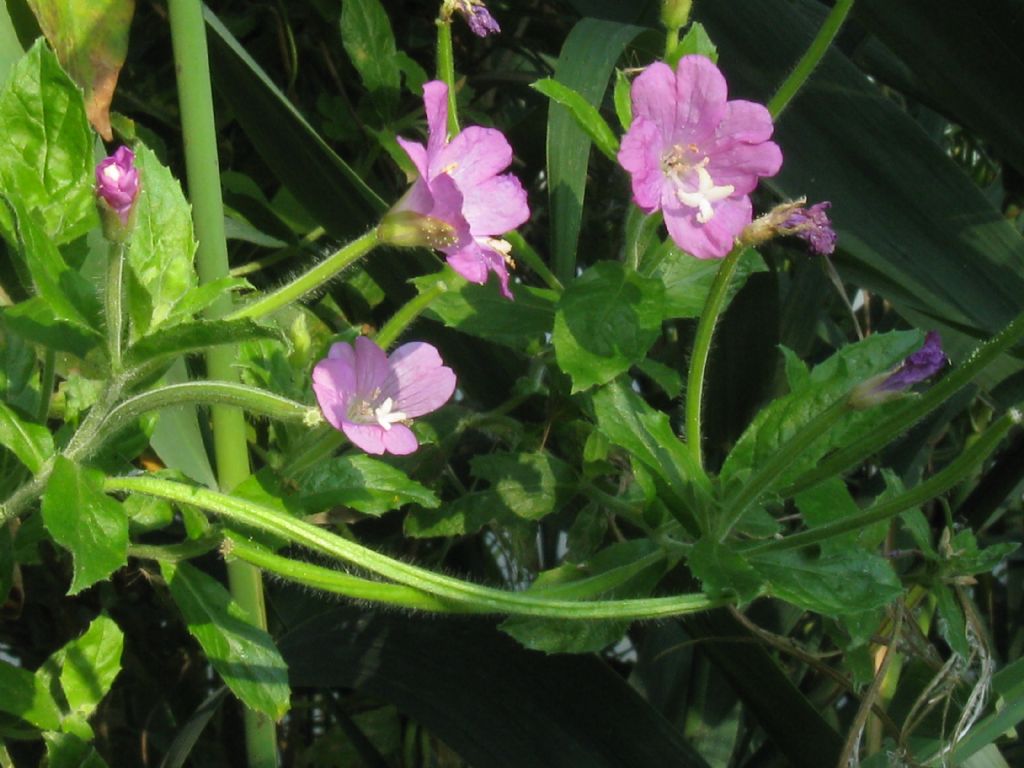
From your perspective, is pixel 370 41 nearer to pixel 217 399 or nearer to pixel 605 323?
pixel 605 323

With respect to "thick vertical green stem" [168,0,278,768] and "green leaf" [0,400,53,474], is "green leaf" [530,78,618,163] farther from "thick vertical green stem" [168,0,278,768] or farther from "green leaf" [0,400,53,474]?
"green leaf" [0,400,53,474]

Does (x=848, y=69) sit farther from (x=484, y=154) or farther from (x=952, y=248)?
(x=484, y=154)

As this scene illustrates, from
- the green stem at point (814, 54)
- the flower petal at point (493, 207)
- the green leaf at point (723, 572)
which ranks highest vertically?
the green stem at point (814, 54)

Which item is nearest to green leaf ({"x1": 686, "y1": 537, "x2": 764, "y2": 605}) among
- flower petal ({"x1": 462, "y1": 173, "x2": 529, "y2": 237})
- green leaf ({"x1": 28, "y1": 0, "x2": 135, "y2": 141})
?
flower petal ({"x1": 462, "y1": 173, "x2": 529, "y2": 237})

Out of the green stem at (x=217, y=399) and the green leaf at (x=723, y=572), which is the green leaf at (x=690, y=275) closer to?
the green leaf at (x=723, y=572)

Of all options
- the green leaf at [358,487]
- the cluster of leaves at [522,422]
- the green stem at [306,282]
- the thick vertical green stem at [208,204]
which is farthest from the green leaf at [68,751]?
the green stem at [306,282]
